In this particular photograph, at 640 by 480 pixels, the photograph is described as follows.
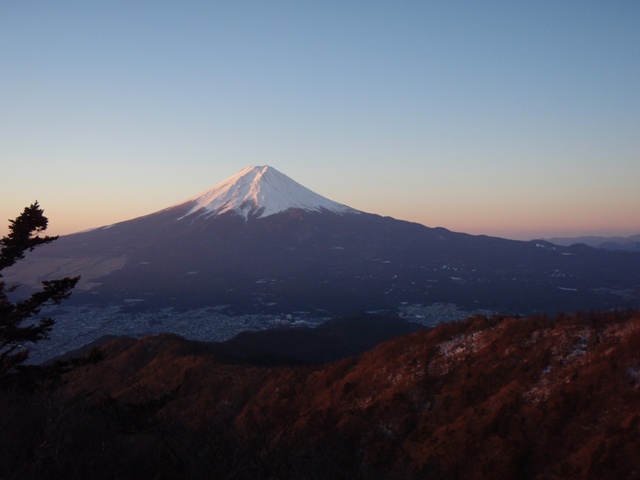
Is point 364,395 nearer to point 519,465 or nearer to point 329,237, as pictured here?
point 519,465

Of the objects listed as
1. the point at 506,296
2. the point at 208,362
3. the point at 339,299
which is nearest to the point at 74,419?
the point at 208,362

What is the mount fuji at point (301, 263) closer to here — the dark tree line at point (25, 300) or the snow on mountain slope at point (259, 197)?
the snow on mountain slope at point (259, 197)

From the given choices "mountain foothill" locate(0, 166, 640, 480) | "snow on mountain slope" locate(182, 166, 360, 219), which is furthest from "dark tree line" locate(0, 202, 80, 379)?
"snow on mountain slope" locate(182, 166, 360, 219)

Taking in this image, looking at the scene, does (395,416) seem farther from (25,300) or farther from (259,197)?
(259,197)

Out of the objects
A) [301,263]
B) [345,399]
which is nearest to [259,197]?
[301,263]

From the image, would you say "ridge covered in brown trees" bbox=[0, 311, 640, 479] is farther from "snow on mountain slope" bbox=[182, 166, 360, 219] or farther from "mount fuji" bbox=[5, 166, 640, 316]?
"snow on mountain slope" bbox=[182, 166, 360, 219]
